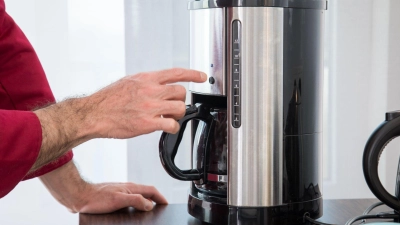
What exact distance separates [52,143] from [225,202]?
11.2 inches

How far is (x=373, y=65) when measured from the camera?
211 centimetres

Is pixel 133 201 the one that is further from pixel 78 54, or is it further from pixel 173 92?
pixel 78 54

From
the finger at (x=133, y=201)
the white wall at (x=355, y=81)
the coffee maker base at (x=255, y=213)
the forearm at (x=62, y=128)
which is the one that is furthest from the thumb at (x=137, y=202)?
the white wall at (x=355, y=81)

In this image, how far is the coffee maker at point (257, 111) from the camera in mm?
898

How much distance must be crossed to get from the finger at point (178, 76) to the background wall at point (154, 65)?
3.63 feet

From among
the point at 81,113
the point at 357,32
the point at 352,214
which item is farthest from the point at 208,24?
Answer: the point at 357,32

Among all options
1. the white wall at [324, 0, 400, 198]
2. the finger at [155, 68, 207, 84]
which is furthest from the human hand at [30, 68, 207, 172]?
the white wall at [324, 0, 400, 198]

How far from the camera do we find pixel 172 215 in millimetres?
1067

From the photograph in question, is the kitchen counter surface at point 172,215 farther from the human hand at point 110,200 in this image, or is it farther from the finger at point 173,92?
the finger at point 173,92

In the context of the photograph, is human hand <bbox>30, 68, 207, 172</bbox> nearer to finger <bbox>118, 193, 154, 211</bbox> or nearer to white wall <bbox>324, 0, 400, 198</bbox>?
finger <bbox>118, 193, 154, 211</bbox>

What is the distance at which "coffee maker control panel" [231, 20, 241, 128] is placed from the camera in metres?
0.90

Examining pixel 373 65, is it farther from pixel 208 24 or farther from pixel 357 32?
pixel 208 24

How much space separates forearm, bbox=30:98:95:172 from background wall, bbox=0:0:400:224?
3.59 ft

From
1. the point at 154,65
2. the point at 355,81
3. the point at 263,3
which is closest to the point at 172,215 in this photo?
the point at 263,3
